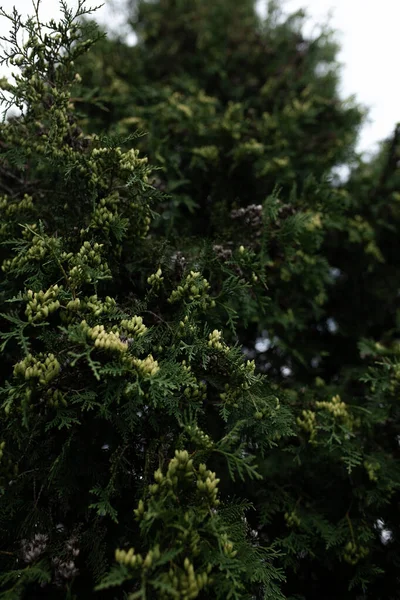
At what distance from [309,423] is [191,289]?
130cm

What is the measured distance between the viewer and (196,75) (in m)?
6.13

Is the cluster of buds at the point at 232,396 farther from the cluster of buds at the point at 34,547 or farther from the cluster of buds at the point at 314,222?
the cluster of buds at the point at 314,222

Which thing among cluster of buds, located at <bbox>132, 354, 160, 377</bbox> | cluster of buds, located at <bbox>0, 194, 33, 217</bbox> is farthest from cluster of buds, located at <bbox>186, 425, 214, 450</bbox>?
cluster of buds, located at <bbox>0, 194, 33, 217</bbox>

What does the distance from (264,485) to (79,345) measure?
77.2 inches

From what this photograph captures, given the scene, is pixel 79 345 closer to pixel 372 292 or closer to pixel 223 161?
pixel 223 161

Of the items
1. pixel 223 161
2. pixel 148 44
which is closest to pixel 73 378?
pixel 223 161

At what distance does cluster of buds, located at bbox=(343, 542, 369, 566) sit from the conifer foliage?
0.09ft

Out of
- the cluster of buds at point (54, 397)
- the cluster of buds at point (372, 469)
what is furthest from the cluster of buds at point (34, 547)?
the cluster of buds at point (372, 469)

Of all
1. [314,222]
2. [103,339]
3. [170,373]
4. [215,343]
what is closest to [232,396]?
[215,343]

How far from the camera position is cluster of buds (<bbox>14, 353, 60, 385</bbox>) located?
2.10 m

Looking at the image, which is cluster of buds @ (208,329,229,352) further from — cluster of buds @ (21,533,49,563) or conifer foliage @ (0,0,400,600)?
cluster of buds @ (21,533,49,563)

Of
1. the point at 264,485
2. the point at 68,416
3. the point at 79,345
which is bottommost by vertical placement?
the point at 264,485

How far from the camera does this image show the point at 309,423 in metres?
3.02

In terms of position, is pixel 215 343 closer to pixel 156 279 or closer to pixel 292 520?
pixel 156 279
